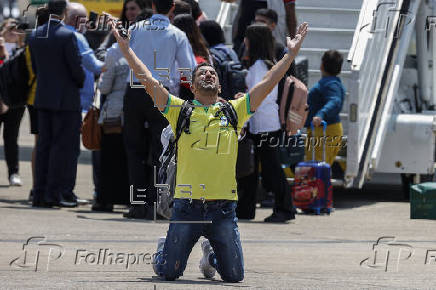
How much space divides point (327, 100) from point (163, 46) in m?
3.06

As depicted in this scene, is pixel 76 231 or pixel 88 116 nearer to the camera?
pixel 76 231

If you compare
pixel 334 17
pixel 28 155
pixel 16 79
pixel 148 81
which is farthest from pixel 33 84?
pixel 28 155

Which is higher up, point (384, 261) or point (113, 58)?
point (113, 58)

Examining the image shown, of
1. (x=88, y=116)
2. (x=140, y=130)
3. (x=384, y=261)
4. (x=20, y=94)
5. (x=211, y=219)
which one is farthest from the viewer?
(x=20, y=94)

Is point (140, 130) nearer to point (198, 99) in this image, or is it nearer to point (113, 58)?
point (113, 58)

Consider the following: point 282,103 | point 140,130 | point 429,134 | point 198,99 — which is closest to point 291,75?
point 282,103

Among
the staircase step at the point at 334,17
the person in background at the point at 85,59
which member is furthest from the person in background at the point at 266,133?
the staircase step at the point at 334,17

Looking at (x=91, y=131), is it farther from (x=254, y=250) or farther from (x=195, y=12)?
(x=254, y=250)

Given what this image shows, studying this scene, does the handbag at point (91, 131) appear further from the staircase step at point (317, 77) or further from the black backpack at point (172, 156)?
the staircase step at point (317, 77)

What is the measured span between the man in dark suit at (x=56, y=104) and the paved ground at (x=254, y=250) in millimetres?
285

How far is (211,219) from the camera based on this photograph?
23.9 feet

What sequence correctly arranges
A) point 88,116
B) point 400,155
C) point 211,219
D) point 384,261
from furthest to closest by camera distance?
point 400,155
point 88,116
point 384,261
point 211,219

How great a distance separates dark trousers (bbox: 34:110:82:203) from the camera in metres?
11.8

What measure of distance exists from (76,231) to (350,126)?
3.81 m
